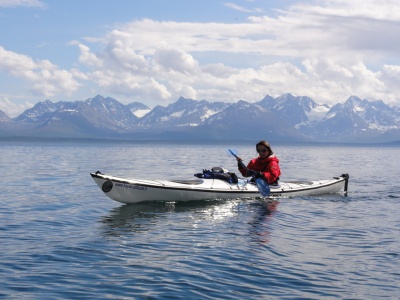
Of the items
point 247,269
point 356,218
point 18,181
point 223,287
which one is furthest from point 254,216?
point 18,181

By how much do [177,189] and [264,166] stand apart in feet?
13.5

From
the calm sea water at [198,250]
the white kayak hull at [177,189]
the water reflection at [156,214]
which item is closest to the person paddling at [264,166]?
the white kayak hull at [177,189]

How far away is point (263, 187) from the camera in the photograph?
73.4 feet

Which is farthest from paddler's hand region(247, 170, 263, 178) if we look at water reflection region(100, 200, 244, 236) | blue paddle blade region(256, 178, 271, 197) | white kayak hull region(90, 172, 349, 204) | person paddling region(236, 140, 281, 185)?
water reflection region(100, 200, 244, 236)

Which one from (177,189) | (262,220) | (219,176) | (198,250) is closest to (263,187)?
(219,176)

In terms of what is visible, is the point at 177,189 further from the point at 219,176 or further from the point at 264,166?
the point at 264,166

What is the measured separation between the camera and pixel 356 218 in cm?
1961

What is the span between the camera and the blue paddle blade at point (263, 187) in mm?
22156

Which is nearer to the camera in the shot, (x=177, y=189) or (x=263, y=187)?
(x=177, y=189)

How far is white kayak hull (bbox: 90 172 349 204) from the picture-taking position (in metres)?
20.1

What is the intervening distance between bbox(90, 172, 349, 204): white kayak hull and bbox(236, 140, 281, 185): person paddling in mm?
843

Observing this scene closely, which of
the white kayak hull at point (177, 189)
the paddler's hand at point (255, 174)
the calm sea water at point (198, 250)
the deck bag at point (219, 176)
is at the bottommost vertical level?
the calm sea water at point (198, 250)

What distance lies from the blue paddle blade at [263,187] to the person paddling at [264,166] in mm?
206

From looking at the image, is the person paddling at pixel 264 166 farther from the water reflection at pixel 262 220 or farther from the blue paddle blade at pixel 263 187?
the water reflection at pixel 262 220
